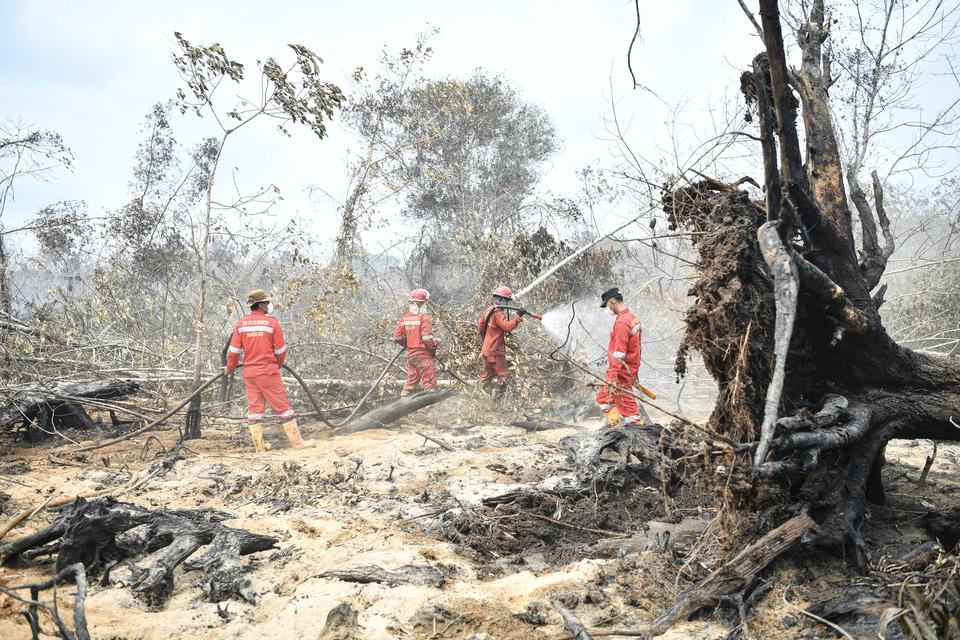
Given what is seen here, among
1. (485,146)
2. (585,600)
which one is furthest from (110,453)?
(485,146)

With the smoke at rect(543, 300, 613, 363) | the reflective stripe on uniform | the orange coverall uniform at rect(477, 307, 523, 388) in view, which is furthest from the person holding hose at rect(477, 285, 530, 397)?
the reflective stripe on uniform

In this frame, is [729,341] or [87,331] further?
[87,331]

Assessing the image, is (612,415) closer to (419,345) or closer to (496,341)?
(496,341)

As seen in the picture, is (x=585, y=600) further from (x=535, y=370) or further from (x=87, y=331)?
(x=87, y=331)

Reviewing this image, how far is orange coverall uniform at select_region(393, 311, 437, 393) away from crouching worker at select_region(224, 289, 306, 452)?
2270 millimetres

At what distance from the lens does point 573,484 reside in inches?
209

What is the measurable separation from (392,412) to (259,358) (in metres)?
2.07

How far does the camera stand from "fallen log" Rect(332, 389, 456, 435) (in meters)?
8.80

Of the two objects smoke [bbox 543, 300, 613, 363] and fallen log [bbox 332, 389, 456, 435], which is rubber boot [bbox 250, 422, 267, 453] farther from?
smoke [bbox 543, 300, 613, 363]

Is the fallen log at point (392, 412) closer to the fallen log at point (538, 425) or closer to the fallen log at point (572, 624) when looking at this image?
the fallen log at point (538, 425)

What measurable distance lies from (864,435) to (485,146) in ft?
66.2

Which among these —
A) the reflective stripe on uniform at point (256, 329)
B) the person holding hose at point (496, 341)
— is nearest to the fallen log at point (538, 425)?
the person holding hose at point (496, 341)

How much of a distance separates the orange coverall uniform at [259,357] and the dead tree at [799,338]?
5.23 meters

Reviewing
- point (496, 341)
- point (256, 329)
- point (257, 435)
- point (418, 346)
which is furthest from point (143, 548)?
point (496, 341)
